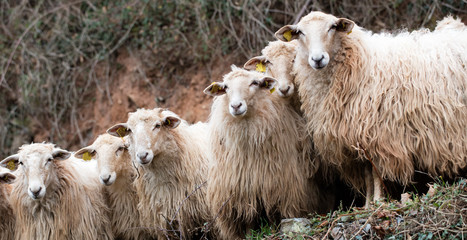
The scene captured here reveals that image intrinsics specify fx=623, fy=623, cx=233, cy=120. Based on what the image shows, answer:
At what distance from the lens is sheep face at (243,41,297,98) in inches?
266

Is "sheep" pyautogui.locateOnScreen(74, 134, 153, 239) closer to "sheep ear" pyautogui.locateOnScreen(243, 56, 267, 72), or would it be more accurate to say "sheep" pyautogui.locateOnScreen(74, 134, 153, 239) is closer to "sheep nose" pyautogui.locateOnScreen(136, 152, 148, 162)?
"sheep nose" pyautogui.locateOnScreen(136, 152, 148, 162)

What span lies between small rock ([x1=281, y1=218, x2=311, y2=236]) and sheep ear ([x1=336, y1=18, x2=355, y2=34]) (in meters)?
1.98

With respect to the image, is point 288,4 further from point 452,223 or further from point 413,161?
point 452,223

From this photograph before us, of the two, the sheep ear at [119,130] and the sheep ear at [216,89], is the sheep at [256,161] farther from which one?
the sheep ear at [119,130]

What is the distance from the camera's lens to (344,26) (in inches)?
252

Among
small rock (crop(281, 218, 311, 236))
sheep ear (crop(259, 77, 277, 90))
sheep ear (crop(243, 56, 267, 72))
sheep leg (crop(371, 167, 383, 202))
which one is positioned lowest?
small rock (crop(281, 218, 311, 236))

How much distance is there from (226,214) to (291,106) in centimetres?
140

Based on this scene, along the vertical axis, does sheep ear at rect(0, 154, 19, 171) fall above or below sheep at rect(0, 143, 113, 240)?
above

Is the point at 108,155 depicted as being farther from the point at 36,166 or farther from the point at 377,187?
the point at 377,187

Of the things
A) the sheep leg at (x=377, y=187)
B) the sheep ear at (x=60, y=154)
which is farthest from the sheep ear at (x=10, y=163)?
the sheep leg at (x=377, y=187)

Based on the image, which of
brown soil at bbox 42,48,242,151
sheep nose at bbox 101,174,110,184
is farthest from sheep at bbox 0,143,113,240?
brown soil at bbox 42,48,242,151

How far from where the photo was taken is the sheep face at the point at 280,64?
22.1ft

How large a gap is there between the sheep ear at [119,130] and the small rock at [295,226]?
7.46 ft

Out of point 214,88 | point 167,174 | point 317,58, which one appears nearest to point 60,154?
point 167,174
